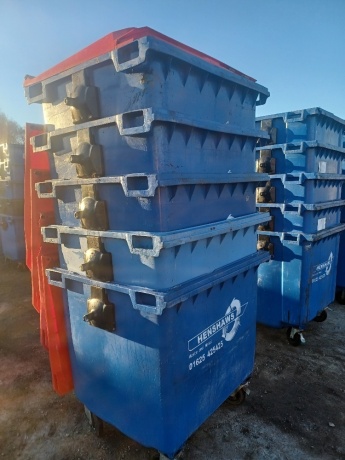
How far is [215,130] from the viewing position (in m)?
1.87

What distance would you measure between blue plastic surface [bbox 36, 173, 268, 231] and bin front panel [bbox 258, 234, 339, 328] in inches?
59.3

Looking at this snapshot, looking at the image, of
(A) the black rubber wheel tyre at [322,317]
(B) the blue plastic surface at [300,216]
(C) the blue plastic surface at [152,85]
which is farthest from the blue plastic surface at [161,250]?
(A) the black rubber wheel tyre at [322,317]

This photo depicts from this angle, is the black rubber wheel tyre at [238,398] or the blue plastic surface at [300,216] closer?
the black rubber wheel tyre at [238,398]

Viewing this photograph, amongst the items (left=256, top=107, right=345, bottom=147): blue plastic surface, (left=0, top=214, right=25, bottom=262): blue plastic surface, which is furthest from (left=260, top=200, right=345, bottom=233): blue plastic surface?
(left=0, top=214, right=25, bottom=262): blue plastic surface

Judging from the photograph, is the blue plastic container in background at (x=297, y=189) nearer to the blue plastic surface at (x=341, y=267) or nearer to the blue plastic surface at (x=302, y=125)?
the blue plastic surface at (x=302, y=125)

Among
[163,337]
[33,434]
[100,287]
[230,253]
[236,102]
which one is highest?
[236,102]

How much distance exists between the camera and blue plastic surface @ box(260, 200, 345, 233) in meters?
3.29

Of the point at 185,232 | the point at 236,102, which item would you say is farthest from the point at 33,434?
the point at 236,102

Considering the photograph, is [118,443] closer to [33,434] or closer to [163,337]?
[33,434]

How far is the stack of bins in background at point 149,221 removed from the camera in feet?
5.23

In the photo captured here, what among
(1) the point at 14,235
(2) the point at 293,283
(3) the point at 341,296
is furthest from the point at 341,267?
(1) the point at 14,235

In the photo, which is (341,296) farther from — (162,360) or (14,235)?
(14,235)

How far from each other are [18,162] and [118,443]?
6.09m

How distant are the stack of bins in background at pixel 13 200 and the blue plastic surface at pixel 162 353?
5.23 metres
